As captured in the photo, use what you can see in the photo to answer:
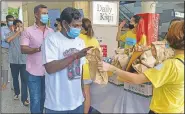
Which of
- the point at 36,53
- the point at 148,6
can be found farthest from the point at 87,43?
the point at 148,6

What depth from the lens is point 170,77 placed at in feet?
3.03

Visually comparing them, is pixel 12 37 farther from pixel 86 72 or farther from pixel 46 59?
pixel 86 72

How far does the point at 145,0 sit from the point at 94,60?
42 centimetres

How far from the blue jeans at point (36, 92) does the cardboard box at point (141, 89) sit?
446 mm

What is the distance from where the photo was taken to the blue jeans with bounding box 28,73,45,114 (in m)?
1.23

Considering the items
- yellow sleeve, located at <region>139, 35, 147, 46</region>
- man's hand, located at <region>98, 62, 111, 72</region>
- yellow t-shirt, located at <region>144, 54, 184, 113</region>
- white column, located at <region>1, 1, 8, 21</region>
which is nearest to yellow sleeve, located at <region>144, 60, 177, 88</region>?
yellow t-shirt, located at <region>144, 54, 184, 113</region>

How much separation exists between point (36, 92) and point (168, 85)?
2.27 ft

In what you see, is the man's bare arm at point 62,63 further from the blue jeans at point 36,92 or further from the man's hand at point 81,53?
the blue jeans at point 36,92

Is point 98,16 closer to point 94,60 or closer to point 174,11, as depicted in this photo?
point 94,60

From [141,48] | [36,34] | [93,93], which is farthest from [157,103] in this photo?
[36,34]

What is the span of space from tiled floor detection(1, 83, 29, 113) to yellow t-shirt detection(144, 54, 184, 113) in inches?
28.5

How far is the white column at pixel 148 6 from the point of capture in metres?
1.19

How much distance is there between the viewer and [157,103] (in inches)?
40.2

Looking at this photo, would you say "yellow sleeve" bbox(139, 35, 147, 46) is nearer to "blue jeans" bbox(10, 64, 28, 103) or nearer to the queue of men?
the queue of men
